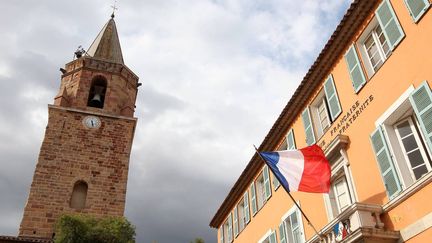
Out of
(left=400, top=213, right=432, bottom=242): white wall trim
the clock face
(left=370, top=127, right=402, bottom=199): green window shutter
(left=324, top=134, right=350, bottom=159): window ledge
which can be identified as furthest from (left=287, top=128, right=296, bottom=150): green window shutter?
the clock face

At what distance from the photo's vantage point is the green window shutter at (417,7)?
9.09 meters

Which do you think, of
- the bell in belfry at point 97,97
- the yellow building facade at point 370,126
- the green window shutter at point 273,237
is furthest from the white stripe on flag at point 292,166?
the bell in belfry at point 97,97

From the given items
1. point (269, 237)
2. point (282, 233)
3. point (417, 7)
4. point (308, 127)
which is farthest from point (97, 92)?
point (417, 7)

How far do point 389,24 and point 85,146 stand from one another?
21.2 meters

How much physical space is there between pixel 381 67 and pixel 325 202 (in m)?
3.85

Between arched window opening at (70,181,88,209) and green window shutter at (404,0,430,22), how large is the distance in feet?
69.0

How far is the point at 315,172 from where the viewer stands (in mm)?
10953

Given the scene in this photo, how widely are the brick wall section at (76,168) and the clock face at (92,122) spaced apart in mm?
258

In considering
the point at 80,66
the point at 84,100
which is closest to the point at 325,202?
the point at 84,100

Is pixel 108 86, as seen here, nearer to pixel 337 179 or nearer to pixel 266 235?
pixel 266 235

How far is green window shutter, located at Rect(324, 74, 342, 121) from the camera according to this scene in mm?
12047

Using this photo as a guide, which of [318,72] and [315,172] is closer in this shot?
[315,172]

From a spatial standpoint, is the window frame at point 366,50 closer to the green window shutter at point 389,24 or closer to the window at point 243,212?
the green window shutter at point 389,24

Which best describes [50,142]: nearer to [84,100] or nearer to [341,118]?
[84,100]
